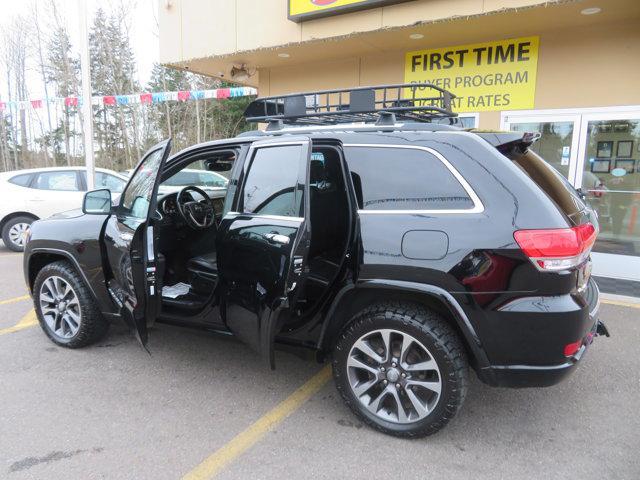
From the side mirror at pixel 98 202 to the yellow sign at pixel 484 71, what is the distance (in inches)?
231

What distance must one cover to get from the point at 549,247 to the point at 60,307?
375 centimetres

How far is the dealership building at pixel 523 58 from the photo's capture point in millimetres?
6238

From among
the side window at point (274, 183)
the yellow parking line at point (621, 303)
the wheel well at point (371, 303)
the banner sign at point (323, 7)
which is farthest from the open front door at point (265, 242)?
the banner sign at point (323, 7)

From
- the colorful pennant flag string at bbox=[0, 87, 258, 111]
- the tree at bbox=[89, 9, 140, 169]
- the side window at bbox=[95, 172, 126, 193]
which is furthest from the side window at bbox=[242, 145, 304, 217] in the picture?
the tree at bbox=[89, 9, 140, 169]

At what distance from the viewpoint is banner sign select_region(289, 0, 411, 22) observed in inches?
265

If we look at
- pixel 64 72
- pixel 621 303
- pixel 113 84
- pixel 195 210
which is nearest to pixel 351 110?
pixel 195 210

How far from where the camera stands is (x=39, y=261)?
416 centimetres

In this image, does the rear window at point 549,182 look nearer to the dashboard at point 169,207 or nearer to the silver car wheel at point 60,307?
the dashboard at point 169,207

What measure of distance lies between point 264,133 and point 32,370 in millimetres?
2555

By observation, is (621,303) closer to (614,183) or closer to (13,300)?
(614,183)

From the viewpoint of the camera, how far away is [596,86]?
6496 mm

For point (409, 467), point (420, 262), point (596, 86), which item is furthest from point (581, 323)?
point (596, 86)

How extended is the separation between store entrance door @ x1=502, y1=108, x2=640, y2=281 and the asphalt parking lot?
10.3 feet

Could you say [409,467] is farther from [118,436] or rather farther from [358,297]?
[118,436]
